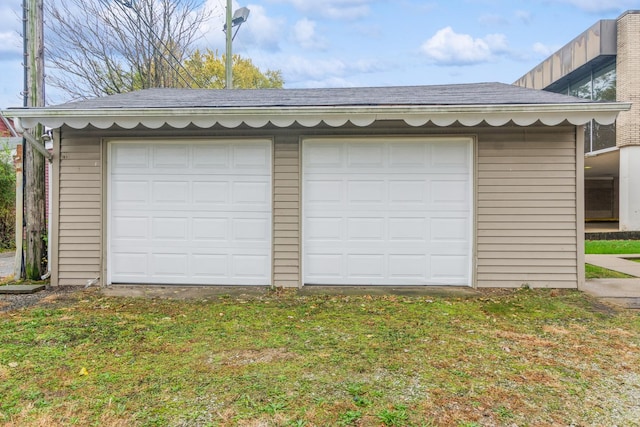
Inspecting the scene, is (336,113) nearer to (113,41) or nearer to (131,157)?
(131,157)

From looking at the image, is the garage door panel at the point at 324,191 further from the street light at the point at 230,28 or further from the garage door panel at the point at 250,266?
the street light at the point at 230,28

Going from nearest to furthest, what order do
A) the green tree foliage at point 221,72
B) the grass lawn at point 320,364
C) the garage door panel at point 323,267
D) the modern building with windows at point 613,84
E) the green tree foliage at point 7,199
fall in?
the grass lawn at point 320,364, the garage door panel at point 323,267, the green tree foliage at point 7,199, the modern building with windows at point 613,84, the green tree foliage at point 221,72

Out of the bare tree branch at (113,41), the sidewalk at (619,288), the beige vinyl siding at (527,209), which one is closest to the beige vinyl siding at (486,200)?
the beige vinyl siding at (527,209)

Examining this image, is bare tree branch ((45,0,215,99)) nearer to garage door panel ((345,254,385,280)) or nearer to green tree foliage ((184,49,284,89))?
green tree foliage ((184,49,284,89))

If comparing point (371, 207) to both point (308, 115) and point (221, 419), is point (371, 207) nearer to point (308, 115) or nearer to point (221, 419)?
point (308, 115)

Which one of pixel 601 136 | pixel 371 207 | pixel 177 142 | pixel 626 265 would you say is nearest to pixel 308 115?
pixel 371 207

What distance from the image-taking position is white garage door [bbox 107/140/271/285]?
18.8 feet

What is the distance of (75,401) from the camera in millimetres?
2473

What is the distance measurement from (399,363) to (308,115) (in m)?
3.11

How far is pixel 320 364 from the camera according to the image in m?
3.02

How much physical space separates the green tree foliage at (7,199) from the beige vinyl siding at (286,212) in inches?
363

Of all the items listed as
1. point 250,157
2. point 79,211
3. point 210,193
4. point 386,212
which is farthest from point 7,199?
point 386,212

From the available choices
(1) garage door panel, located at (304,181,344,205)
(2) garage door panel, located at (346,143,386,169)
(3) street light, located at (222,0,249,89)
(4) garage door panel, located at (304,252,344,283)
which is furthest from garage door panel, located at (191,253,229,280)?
(3) street light, located at (222,0,249,89)

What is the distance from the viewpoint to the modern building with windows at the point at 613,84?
13.9 meters
